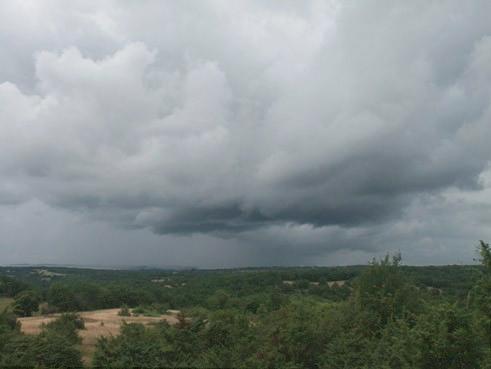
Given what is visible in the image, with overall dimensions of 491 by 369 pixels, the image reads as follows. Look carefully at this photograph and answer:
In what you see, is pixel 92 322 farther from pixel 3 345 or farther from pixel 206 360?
pixel 206 360

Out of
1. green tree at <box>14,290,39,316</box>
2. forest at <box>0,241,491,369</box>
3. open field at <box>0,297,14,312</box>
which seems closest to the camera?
forest at <box>0,241,491,369</box>

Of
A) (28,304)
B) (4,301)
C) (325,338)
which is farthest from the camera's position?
(4,301)

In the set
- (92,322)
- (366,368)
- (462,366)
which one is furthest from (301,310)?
(92,322)

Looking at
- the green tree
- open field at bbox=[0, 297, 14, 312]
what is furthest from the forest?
the green tree

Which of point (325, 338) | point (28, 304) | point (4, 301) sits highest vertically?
point (325, 338)

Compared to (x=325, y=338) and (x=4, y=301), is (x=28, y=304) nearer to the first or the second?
(x=4, y=301)

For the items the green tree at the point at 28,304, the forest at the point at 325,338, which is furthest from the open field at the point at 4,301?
the forest at the point at 325,338

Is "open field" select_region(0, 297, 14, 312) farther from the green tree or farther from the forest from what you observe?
the forest

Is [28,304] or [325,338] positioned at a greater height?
[325,338]

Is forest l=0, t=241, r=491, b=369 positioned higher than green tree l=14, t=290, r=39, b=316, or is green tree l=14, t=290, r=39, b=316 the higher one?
forest l=0, t=241, r=491, b=369

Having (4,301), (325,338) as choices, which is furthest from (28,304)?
(325,338)

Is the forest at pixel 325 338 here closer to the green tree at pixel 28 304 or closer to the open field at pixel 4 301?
the open field at pixel 4 301
